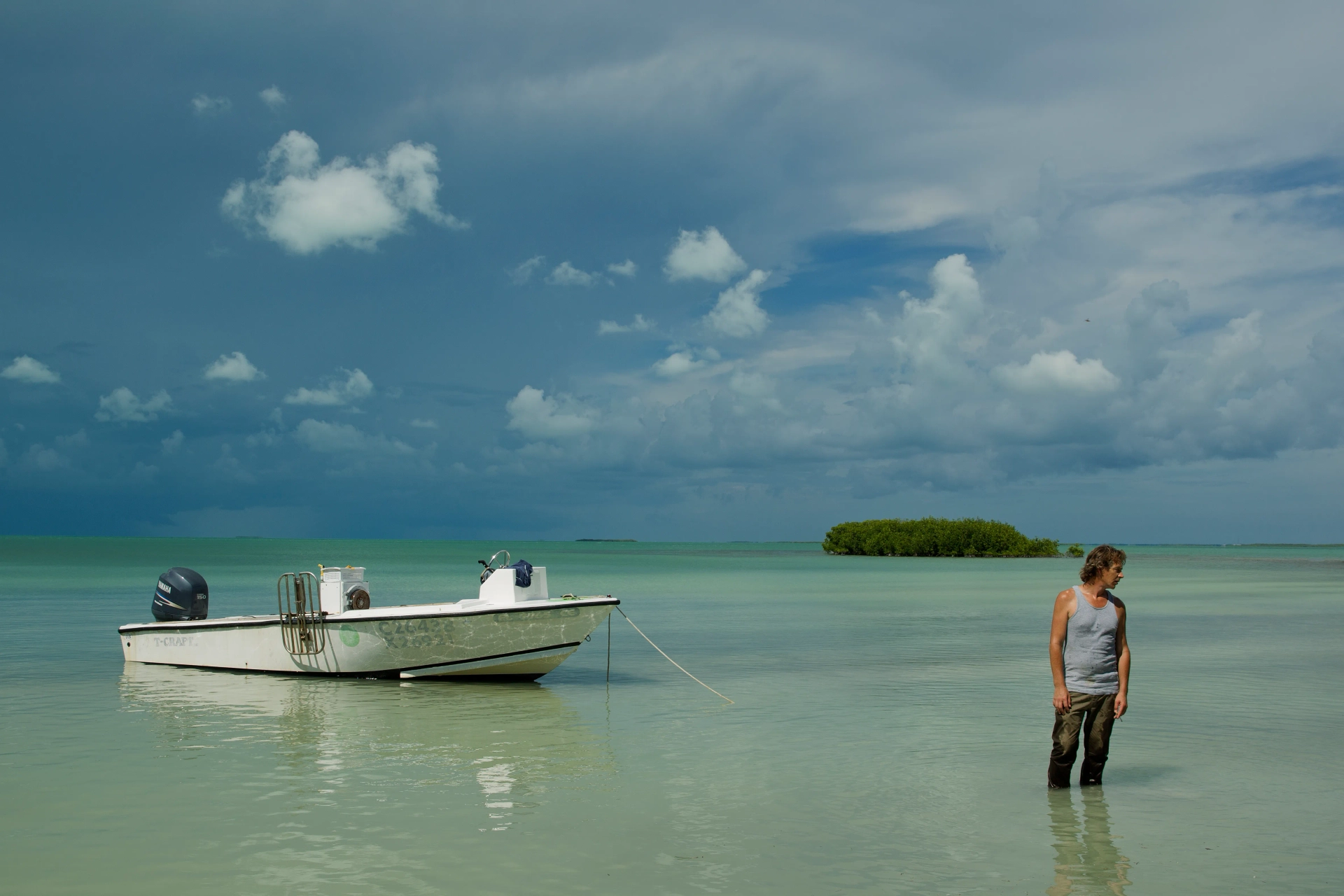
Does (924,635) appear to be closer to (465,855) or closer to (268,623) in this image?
(268,623)

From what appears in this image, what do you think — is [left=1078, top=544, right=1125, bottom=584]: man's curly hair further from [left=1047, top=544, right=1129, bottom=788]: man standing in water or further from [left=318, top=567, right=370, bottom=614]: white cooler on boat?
[left=318, top=567, right=370, bottom=614]: white cooler on boat

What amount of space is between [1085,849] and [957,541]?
3505 inches

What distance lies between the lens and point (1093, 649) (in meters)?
7.46

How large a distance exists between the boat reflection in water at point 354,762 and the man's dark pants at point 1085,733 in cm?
363

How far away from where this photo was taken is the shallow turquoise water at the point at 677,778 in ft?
21.9

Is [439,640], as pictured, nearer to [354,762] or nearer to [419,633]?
[419,633]

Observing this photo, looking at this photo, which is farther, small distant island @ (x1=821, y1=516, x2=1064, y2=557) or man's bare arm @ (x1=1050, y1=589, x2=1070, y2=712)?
small distant island @ (x1=821, y1=516, x2=1064, y2=557)

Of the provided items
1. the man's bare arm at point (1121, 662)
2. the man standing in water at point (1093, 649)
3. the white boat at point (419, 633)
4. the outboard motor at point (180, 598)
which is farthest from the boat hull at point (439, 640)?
the man's bare arm at point (1121, 662)

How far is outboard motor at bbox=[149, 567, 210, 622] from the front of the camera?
16.8 metres

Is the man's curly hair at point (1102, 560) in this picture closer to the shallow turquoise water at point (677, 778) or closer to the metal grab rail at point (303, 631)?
the shallow turquoise water at point (677, 778)

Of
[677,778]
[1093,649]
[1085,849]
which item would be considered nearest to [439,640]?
[677,778]

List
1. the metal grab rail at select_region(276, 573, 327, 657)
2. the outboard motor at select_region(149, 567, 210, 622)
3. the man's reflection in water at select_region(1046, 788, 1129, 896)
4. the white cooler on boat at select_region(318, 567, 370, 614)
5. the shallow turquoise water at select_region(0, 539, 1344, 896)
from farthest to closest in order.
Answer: the outboard motor at select_region(149, 567, 210, 622) < the white cooler on boat at select_region(318, 567, 370, 614) < the metal grab rail at select_region(276, 573, 327, 657) < the shallow turquoise water at select_region(0, 539, 1344, 896) < the man's reflection in water at select_region(1046, 788, 1129, 896)

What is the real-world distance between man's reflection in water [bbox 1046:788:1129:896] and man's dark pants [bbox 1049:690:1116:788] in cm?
19

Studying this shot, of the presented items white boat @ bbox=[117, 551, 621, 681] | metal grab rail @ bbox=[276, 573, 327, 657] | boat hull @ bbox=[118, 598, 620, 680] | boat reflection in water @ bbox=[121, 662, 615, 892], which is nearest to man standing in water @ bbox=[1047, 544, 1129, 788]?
boat reflection in water @ bbox=[121, 662, 615, 892]
